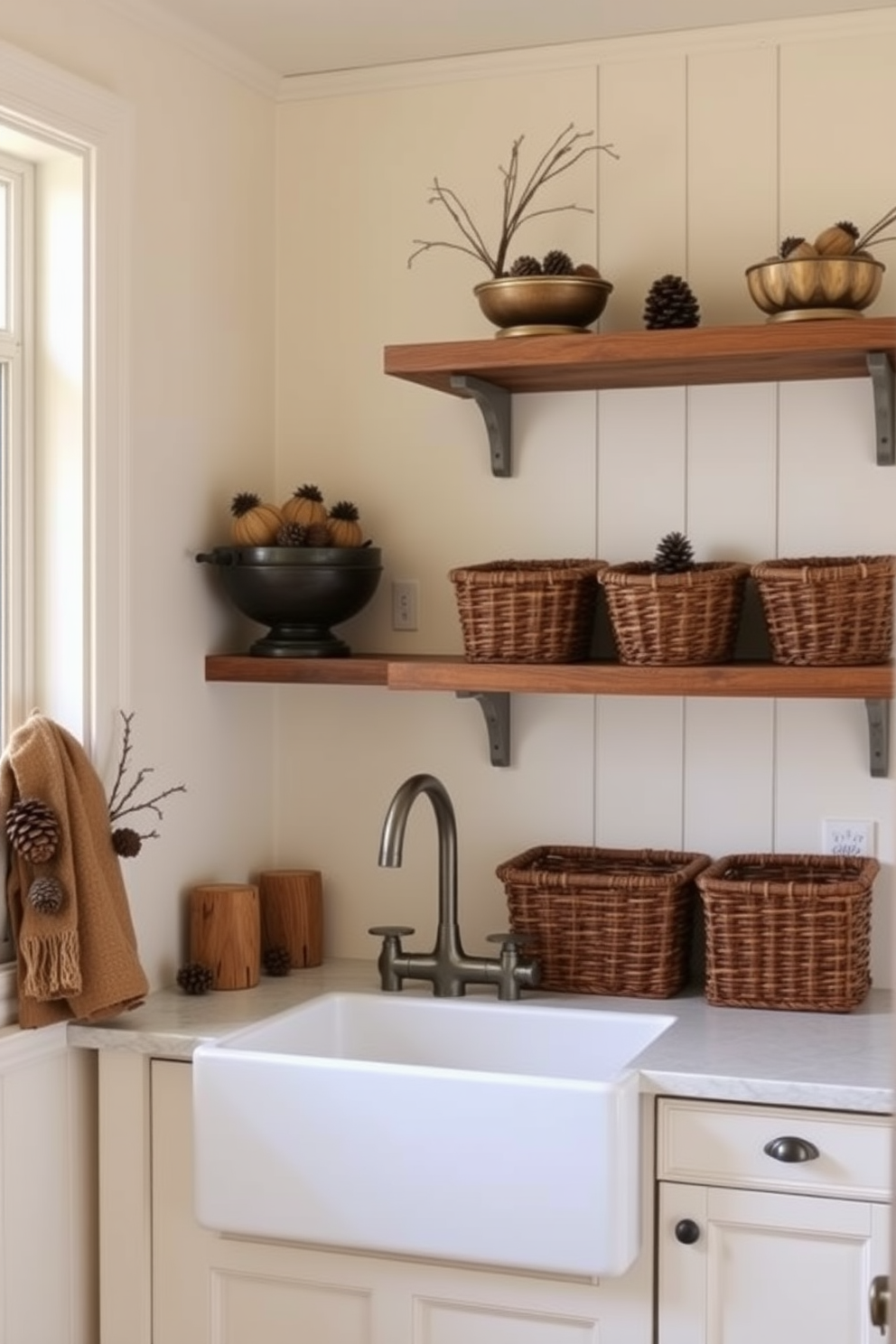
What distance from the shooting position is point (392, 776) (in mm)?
3074

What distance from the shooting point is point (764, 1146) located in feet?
7.48

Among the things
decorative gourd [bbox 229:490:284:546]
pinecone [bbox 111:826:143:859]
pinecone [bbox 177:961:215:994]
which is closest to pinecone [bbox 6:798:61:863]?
pinecone [bbox 111:826:143:859]

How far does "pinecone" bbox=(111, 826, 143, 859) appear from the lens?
99.2 inches

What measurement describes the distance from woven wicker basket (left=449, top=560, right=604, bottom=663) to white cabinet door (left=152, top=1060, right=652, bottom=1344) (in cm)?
79

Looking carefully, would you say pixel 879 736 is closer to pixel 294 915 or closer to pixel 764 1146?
pixel 764 1146

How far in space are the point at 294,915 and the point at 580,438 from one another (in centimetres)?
94

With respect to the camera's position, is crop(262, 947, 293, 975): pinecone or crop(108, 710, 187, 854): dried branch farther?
crop(262, 947, 293, 975): pinecone

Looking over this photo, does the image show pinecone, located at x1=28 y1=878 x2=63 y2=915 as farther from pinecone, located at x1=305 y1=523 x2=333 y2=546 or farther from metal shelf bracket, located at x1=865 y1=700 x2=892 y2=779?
metal shelf bracket, located at x1=865 y1=700 x2=892 y2=779

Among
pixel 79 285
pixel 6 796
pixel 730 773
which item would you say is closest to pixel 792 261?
pixel 730 773

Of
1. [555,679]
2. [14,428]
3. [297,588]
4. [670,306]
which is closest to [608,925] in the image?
[555,679]

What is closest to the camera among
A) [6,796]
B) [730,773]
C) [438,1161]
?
[438,1161]

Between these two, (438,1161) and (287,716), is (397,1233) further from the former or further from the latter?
(287,716)

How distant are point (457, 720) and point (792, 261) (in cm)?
96

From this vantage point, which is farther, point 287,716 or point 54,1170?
point 287,716
